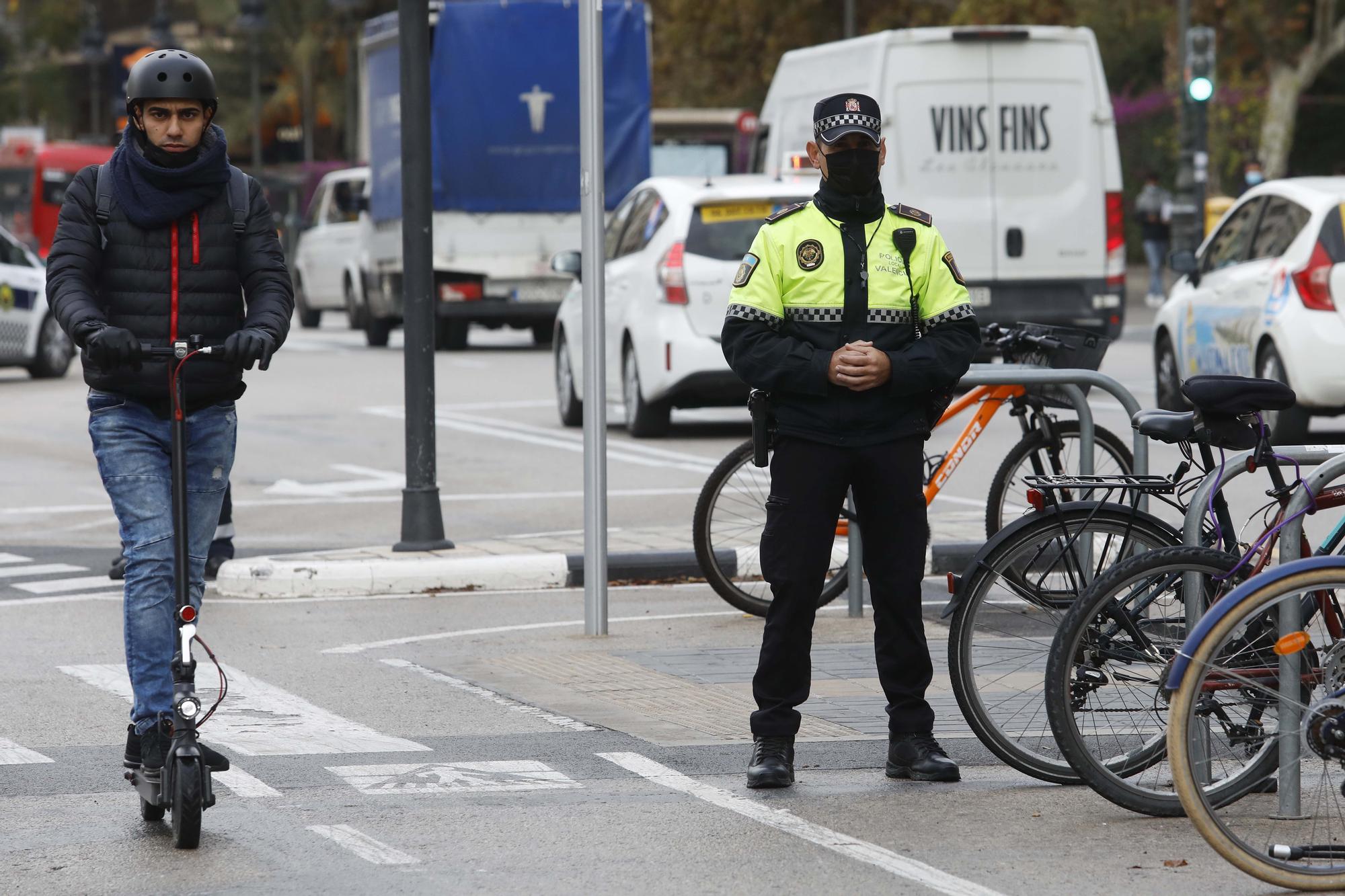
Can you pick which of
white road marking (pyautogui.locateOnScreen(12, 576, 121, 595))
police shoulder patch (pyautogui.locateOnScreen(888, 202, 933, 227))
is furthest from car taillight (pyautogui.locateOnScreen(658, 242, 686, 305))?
police shoulder patch (pyautogui.locateOnScreen(888, 202, 933, 227))

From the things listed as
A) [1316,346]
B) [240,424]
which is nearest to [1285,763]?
[1316,346]

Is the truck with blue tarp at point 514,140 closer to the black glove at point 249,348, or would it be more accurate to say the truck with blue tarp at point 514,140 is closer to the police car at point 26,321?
the police car at point 26,321

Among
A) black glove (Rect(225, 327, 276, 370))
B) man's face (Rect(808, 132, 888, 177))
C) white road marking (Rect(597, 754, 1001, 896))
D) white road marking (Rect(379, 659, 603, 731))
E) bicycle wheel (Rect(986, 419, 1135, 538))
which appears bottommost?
white road marking (Rect(379, 659, 603, 731))

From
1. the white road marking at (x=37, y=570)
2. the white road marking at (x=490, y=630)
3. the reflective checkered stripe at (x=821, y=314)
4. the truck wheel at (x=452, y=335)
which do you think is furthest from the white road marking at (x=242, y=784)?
the truck wheel at (x=452, y=335)

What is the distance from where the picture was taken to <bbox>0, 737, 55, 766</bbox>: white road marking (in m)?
6.64

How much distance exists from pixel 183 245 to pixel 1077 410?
13.4ft

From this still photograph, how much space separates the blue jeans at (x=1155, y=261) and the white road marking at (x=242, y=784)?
30260 mm

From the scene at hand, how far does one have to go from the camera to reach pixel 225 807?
6.05 meters

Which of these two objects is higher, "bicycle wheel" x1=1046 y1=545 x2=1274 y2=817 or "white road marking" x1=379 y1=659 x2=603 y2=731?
"bicycle wheel" x1=1046 y1=545 x2=1274 y2=817

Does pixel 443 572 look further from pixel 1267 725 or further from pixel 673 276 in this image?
pixel 673 276

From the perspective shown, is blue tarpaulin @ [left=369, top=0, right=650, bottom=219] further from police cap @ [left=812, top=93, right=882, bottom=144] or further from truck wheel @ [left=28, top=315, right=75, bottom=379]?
police cap @ [left=812, top=93, right=882, bottom=144]

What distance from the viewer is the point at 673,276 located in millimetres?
15414

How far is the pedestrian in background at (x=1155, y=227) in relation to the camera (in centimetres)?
3534

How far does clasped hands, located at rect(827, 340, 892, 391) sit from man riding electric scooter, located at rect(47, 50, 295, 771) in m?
1.38
